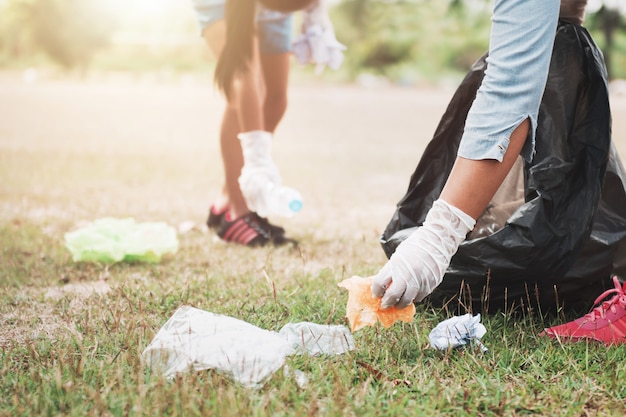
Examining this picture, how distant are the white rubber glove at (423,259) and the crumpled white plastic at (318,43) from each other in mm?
1671

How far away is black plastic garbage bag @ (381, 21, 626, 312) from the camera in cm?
183

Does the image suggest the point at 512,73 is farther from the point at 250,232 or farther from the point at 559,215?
the point at 250,232

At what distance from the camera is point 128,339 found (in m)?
1.75

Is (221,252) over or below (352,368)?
below

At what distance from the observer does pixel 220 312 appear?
2102mm

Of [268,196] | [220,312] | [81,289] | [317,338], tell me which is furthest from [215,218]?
[317,338]

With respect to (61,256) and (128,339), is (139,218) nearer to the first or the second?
(61,256)

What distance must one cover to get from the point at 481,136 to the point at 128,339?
971mm

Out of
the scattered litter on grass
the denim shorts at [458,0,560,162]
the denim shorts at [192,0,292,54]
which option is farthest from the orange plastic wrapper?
the denim shorts at [192,0,292,54]

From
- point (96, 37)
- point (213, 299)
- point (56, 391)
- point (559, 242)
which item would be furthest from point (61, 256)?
point (96, 37)

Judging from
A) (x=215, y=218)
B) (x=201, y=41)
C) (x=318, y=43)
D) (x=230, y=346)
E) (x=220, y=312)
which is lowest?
(x=201, y=41)

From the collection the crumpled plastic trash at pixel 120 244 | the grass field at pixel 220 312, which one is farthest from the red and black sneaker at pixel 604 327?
the crumpled plastic trash at pixel 120 244

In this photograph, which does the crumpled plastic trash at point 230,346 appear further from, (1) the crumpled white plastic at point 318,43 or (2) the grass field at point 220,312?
(1) the crumpled white plastic at point 318,43

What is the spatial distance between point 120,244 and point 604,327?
178cm
